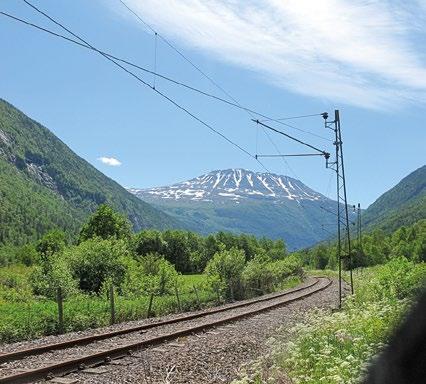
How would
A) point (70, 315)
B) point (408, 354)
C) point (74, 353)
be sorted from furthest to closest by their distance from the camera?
1. point (70, 315)
2. point (74, 353)
3. point (408, 354)

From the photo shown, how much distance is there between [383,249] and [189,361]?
13991cm

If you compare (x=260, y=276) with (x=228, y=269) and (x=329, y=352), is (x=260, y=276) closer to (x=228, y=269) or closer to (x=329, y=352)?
(x=228, y=269)

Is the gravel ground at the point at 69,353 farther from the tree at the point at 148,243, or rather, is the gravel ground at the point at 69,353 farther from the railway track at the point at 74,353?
the tree at the point at 148,243

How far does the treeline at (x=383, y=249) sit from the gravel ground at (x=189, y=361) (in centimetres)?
9190

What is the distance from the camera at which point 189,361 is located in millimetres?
10828

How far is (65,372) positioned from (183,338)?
514 centimetres

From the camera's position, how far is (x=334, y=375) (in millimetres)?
6492

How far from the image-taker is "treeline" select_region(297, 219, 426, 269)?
11217cm

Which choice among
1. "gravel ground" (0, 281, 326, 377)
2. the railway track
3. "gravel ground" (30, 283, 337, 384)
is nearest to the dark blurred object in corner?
"gravel ground" (30, 283, 337, 384)

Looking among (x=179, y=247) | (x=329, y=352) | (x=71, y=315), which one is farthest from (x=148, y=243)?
(x=329, y=352)

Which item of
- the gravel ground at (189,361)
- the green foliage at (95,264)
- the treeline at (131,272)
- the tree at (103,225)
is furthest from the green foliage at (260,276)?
the tree at (103,225)

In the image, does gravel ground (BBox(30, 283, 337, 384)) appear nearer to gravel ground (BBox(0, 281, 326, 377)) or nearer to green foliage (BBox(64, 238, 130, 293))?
gravel ground (BBox(0, 281, 326, 377))

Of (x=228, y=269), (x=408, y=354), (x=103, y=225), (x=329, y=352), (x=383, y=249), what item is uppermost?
(x=103, y=225)

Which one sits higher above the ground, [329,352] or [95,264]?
[329,352]
